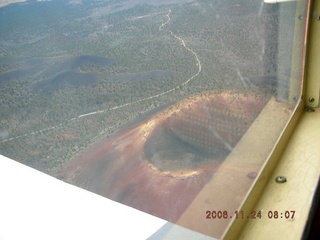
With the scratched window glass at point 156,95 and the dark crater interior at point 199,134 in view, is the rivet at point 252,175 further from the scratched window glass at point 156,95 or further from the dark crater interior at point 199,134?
the dark crater interior at point 199,134

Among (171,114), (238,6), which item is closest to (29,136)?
(171,114)

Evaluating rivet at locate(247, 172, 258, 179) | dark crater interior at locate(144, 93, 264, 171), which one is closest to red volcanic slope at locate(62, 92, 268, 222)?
dark crater interior at locate(144, 93, 264, 171)

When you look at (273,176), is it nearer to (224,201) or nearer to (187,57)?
(224,201)
